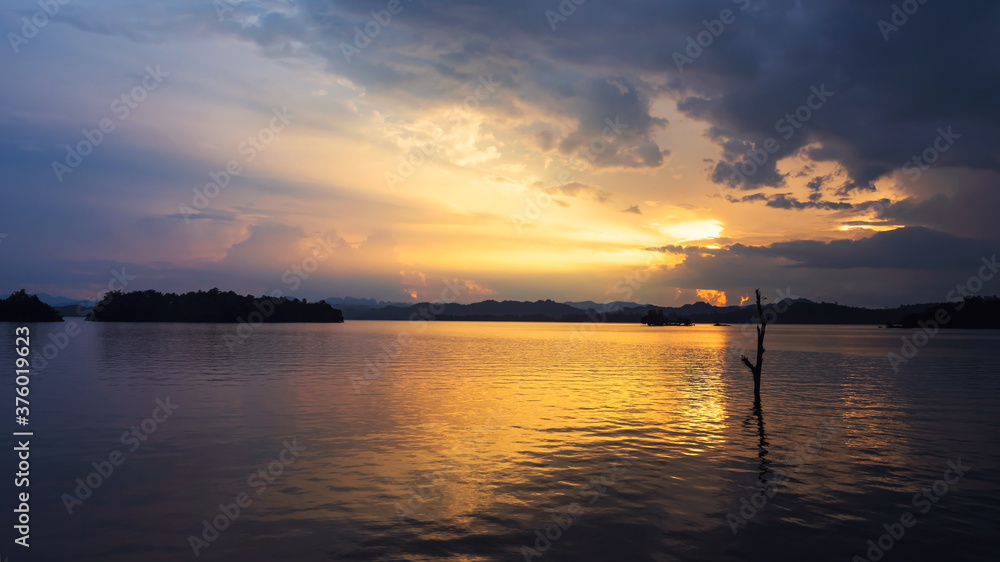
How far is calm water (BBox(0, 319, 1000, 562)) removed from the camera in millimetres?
13234

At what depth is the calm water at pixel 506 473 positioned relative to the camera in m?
13.2

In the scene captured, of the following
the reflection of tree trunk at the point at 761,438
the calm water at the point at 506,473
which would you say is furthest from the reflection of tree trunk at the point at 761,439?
the calm water at the point at 506,473

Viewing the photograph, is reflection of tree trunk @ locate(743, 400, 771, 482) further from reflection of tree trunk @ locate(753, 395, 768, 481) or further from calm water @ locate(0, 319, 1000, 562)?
calm water @ locate(0, 319, 1000, 562)

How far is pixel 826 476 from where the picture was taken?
1905 centimetres

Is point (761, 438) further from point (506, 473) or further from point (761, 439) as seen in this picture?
point (506, 473)

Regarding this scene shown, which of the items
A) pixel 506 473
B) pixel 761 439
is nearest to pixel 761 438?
pixel 761 439

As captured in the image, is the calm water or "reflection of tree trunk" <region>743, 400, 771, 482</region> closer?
the calm water

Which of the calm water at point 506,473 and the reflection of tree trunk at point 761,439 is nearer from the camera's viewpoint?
the calm water at point 506,473

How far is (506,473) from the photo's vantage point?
1886cm

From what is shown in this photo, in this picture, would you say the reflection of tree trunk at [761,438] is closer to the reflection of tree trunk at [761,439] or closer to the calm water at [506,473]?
the reflection of tree trunk at [761,439]

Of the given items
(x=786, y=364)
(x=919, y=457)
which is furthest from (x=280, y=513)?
→ (x=786, y=364)

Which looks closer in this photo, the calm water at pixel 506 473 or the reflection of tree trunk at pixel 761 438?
the calm water at pixel 506 473

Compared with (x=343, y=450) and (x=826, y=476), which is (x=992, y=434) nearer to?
(x=826, y=476)

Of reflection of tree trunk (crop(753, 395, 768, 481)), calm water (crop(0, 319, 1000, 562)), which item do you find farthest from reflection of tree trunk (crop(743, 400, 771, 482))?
calm water (crop(0, 319, 1000, 562))
